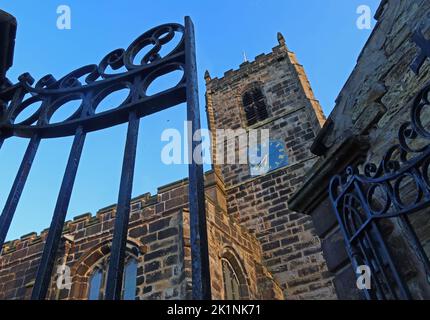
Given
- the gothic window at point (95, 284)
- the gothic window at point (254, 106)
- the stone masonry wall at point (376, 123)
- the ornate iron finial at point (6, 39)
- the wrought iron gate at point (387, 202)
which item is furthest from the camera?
the gothic window at point (254, 106)

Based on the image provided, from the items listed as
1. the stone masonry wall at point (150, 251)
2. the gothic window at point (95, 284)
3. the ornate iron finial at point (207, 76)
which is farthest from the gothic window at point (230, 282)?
the ornate iron finial at point (207, 76)

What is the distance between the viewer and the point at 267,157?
12828mm

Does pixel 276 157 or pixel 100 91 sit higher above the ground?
pixel 276 157

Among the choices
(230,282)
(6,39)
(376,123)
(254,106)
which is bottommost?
(376,123)

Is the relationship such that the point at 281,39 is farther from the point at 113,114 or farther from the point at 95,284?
the point at 113,114

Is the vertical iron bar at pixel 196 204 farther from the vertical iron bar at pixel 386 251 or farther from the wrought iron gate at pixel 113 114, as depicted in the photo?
the vertical iron bar at pixel 386 251

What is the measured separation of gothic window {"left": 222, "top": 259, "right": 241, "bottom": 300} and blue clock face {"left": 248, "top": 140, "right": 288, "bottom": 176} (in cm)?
510

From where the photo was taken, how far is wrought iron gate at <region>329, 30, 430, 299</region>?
1.60 meters

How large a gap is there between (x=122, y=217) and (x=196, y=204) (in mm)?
382

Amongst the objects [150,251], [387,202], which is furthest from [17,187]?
[150,251]

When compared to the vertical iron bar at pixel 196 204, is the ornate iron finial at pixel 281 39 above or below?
above

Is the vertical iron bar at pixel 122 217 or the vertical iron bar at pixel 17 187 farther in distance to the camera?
the vertical iron bar at pixel 17 187

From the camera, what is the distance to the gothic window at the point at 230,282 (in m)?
7.42
